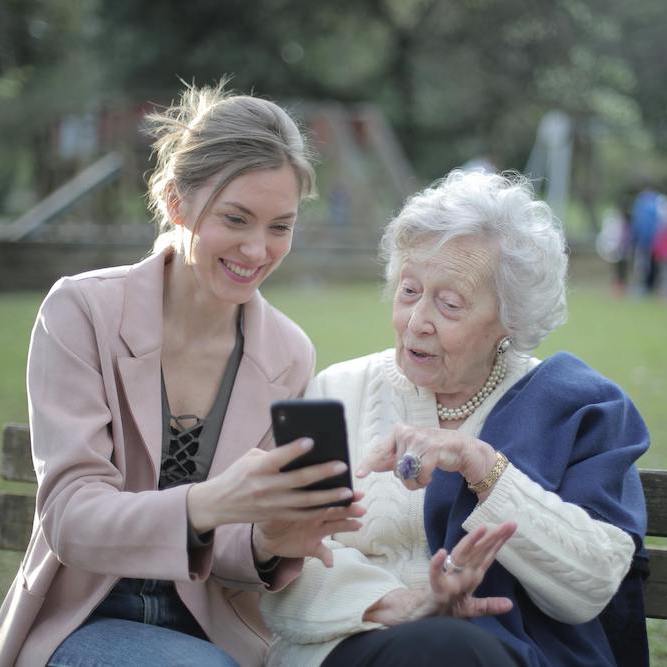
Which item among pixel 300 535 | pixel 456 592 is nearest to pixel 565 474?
pixel 456 592

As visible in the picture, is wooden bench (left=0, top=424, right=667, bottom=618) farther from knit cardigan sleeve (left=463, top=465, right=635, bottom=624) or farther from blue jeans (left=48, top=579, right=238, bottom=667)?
blue jeans (left=48, top=579, right=238, bottom=667)

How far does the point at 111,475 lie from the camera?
2.99 meters

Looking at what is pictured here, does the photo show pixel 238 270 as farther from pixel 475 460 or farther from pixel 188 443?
pixel 475 460

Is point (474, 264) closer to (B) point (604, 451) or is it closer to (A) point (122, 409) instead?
(B) point (604, 451)

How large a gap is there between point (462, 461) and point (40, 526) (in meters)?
1.13

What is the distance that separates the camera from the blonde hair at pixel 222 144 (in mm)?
3215

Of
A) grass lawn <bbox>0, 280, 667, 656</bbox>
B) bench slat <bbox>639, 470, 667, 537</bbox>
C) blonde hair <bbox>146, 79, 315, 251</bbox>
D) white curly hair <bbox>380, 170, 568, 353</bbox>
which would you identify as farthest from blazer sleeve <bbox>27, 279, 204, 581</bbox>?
grass lawn <bbox>0, 280, 667, 656</bbox>

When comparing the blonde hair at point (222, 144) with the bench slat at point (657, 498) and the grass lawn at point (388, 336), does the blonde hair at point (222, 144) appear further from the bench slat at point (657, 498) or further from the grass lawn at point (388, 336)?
the grass lawn at point (388, 336)

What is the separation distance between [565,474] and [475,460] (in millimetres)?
310

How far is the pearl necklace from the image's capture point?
11.0ft

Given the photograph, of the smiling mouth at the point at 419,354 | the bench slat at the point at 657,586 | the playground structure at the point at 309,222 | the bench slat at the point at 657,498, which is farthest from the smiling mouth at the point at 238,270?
the playground structure at the point at 309,222

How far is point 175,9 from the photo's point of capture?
34.2 m

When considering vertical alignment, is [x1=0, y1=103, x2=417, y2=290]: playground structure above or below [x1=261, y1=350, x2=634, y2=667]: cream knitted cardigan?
below

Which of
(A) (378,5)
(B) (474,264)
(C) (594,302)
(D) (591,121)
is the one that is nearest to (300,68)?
(A) (378,5)
